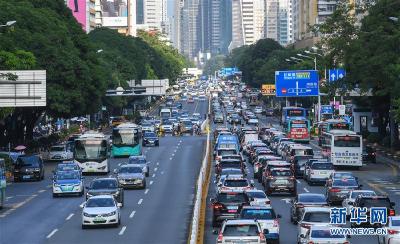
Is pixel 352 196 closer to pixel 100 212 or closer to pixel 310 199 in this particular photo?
pixel 310 199

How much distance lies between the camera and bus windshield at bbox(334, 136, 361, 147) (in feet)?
262

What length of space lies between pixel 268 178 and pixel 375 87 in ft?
128

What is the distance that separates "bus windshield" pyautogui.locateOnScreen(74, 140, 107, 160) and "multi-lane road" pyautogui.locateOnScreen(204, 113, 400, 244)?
30.7ft

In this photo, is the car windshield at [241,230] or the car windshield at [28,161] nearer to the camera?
the car windshield at [241,230]

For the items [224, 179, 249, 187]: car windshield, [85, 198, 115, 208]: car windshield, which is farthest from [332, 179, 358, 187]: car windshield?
[85, 198, 115, 208]: car windshield

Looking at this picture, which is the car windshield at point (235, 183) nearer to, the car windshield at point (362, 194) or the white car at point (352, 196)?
the white car at point (352, 196)

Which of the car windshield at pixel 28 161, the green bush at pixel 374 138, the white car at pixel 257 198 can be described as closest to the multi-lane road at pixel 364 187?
the white car at pixel 257 198

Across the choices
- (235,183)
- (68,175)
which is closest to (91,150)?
(68,175)

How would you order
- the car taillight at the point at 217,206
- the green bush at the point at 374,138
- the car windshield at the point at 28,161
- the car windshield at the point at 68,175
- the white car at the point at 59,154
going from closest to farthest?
the car taillight at the point at 217,206, the car windshield at the point at 68,175, the car windshield at the point at 28,161, the white car at the point at 59,154, the green bush at the point at 374,138

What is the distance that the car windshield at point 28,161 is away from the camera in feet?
244

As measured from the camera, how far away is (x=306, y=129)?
11806cm

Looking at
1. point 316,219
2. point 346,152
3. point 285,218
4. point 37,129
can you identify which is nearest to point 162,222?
point 285,218

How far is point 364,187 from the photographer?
2628 inches

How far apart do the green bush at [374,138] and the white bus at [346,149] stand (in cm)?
3092
